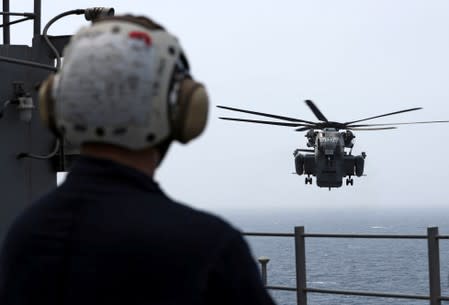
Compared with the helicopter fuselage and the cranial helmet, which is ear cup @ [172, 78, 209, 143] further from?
the helicopter fuselage

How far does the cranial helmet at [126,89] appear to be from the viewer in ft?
4.28

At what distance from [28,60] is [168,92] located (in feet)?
18.8

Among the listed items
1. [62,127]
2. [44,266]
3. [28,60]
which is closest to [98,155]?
[62,127]

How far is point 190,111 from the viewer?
4.68ft

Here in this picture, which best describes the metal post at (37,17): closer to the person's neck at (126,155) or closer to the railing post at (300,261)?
the railing post at (300,261)

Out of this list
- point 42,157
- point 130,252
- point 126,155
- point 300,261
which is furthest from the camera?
point 300,261

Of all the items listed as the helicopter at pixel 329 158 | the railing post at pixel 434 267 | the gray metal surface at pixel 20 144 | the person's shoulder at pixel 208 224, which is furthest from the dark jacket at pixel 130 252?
the helicopter at pixel 329 158

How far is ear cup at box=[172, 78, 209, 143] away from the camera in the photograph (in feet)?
4.66

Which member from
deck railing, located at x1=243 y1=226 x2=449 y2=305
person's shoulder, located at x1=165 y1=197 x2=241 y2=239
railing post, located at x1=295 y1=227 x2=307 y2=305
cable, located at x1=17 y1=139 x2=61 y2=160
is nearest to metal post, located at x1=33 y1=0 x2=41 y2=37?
cable, located at x1=17 y1=139 x2=61 y2=160

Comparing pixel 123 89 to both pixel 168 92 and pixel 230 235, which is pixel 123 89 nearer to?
pixel 168 92

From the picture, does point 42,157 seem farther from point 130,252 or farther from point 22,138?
point 130,252

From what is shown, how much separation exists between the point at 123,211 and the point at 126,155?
0.13 m

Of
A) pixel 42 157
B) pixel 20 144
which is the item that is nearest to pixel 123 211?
pixel 42 157

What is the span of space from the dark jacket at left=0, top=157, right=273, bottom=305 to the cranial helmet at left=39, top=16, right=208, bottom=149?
76 mm
